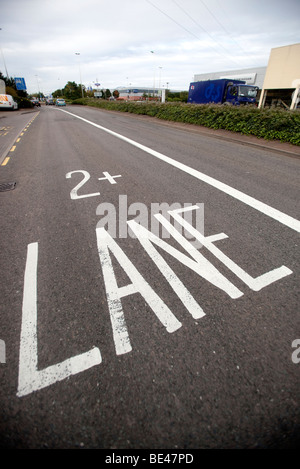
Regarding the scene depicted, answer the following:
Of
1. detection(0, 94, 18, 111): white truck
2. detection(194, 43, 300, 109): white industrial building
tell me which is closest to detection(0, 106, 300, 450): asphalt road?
detection(194, 43, 300, 109): white industrial building

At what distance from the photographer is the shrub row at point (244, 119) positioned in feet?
29.1

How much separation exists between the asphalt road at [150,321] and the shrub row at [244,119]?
5.97 meters

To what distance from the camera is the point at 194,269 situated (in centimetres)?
271

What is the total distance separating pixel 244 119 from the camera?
1072cm

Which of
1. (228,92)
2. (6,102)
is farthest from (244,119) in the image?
(6,102)

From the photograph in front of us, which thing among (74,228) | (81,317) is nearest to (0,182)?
(74,228)

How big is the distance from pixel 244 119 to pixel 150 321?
38.5 ft

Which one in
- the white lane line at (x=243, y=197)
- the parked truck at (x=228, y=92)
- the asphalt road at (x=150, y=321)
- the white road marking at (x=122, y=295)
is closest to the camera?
the asphalt road at (x=150, y=321)

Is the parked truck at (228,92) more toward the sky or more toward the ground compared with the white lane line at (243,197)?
more toward the sky

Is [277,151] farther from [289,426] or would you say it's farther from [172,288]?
[289,426]

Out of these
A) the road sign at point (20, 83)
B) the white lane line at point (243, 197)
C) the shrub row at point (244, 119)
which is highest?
the road sign at point (20, 83)

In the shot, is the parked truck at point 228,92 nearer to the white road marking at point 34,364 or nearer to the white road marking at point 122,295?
the white road marking at point 122,295

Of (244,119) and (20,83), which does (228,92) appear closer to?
(244,119)

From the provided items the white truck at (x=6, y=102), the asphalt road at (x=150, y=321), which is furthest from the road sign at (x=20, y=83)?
the asphalt road at (x=150, y=321)
